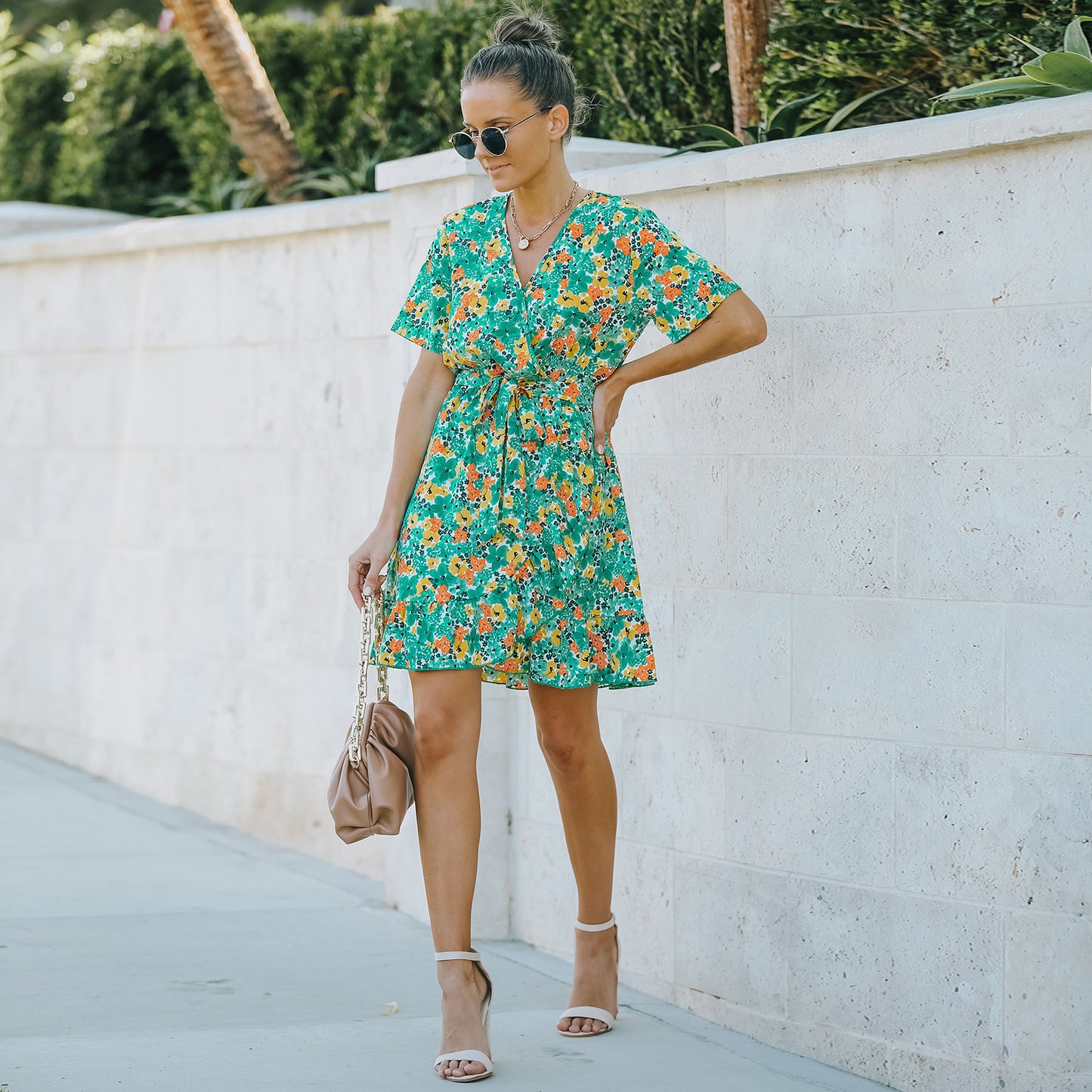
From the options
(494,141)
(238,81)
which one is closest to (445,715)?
(494,141)

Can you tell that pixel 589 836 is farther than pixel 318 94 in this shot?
No

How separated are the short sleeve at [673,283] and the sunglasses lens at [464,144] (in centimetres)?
39

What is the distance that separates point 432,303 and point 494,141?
39cm

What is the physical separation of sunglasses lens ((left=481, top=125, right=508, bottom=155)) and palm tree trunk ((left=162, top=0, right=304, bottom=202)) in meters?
4.36

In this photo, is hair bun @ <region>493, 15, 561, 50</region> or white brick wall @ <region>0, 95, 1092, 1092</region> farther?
hair bun @ <region>493, 15, 561, 50</region>

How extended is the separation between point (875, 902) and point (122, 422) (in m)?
4.41

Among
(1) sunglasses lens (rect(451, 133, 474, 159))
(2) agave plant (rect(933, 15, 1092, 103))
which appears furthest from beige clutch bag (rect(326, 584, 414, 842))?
(2) agave plant (rect(933, 15, 1092, 103))

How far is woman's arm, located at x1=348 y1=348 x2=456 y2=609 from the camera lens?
380 centimetres

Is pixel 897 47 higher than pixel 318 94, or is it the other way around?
pixel 318 94

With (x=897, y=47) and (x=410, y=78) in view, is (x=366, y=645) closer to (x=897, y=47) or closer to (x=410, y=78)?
(x=897, y=47)

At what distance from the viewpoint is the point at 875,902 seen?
386 cm

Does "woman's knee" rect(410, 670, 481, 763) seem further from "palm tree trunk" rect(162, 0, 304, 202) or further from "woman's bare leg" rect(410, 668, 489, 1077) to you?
"palm tree trunk" rect(162, 0, 304, 202)

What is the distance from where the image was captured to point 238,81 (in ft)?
25.3

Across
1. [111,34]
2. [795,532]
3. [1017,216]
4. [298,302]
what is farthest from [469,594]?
[111,34]
